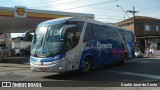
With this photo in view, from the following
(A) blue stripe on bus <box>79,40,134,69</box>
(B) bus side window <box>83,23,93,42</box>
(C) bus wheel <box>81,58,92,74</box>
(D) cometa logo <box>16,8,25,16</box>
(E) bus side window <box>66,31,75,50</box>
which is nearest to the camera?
(E) bus side window <box>66,31,75,50</box>

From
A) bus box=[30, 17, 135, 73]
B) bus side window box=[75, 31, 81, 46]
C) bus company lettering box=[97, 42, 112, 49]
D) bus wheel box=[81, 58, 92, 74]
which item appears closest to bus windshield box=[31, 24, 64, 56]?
bus box=[30, 17, 135, 73]

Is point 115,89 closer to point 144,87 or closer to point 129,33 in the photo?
point 144,87

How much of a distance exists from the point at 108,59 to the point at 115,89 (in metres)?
8.55

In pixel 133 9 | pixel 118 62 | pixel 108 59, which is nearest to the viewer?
pixel 108 59

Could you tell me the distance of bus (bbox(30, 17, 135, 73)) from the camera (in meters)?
14.5

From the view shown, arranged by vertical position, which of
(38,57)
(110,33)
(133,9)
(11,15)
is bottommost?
(38,57)

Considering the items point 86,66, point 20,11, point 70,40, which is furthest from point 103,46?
point 20,11

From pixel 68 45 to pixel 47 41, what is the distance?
3.44ft

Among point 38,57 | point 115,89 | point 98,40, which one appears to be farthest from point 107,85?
point 98,40

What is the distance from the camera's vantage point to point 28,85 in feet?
41.6

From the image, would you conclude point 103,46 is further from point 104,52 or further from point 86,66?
point 86,66

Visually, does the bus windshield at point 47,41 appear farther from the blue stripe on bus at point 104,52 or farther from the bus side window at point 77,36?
the blue stripe on bus at point 104,52

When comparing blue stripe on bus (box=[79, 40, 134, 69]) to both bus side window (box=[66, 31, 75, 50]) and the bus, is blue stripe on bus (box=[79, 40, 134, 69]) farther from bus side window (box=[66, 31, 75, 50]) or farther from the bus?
bus side window (box=[66, 31, 75, 50])

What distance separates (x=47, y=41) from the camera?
14.8 m
